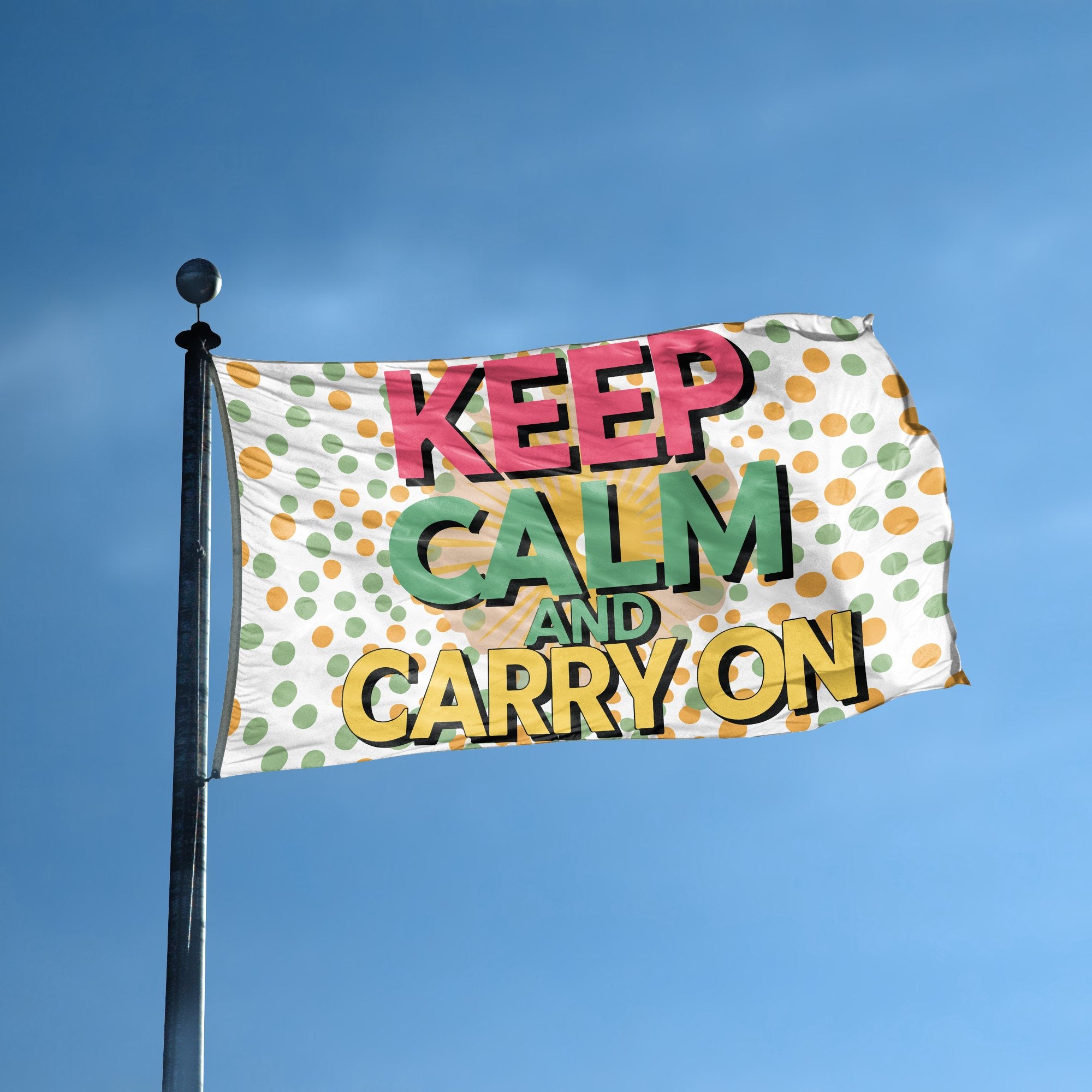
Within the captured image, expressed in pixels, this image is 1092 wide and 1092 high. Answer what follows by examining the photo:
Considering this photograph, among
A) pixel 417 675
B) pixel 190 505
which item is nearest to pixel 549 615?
pixel 417 675

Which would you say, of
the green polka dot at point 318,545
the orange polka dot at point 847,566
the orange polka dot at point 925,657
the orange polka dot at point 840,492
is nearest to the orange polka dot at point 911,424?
the orange polka dot at point 840,492

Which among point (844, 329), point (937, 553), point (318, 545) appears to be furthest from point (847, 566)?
point (318, 545)

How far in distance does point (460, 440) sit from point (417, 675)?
2.40 m

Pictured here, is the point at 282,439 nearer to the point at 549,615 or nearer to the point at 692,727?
the point at 549,615

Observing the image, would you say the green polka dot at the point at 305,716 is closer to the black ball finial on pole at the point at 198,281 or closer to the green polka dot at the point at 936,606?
the black ball finial on pole at the point at 198,281

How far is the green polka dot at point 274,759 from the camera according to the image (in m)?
12.1

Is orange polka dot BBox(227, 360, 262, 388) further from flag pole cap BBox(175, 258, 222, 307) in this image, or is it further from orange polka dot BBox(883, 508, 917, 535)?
orange polka dot BBox(883, 508, 917, 535)

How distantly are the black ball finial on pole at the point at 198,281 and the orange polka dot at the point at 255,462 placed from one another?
1281mm

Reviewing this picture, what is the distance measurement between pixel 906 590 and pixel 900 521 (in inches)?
26.8

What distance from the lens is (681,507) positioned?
45.2 feet

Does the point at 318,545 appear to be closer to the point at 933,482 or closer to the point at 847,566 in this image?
the point at 847,566

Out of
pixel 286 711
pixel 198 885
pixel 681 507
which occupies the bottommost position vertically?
pixel 198 885

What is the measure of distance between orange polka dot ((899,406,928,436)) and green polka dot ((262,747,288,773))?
258 inches

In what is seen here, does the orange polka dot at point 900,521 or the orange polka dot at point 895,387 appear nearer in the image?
the orange polka dot at point 900,521
